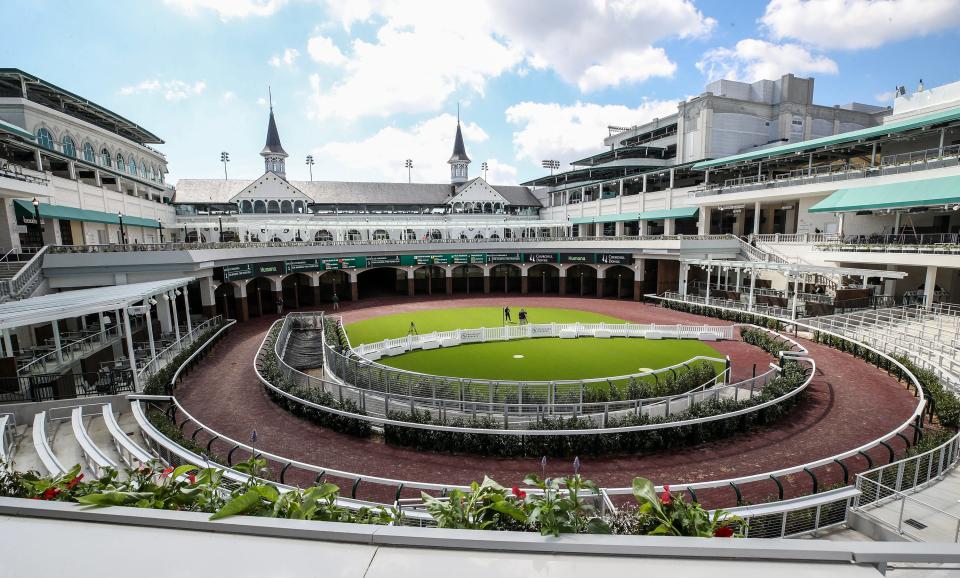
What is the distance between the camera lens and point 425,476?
36.2 feet

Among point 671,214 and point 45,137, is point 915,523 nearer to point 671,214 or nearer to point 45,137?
point 671,214

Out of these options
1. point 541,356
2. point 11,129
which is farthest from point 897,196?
point 11,129

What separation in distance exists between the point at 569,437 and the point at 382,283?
37062 millimetres

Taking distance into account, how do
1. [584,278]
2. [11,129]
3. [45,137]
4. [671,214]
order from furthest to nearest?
1. [584,278]
2. [671,214]
3. [45,137]
4. [11,129]

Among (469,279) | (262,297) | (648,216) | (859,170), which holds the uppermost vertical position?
(859,170)

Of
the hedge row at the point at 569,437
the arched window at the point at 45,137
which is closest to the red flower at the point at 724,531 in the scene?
the hedge row at the point at 569,437

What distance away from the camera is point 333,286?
→ 130 feet

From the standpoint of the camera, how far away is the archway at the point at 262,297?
111 feet

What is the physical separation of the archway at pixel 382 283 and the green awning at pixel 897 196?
33.1 m

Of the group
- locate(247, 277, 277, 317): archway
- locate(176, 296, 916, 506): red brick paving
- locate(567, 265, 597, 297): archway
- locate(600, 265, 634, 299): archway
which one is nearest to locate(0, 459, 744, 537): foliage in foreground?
locate(176, 296, 916, 506): red brick paving

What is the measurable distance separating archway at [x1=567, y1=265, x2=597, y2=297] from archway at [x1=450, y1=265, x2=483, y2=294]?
8921 millimetres

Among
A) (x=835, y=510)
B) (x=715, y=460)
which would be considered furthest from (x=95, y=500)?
(x=715, y=460)

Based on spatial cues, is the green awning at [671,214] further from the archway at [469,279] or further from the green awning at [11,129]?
the green awning at [11,129]

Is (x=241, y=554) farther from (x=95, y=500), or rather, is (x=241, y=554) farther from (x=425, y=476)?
(x=425, y=476)
